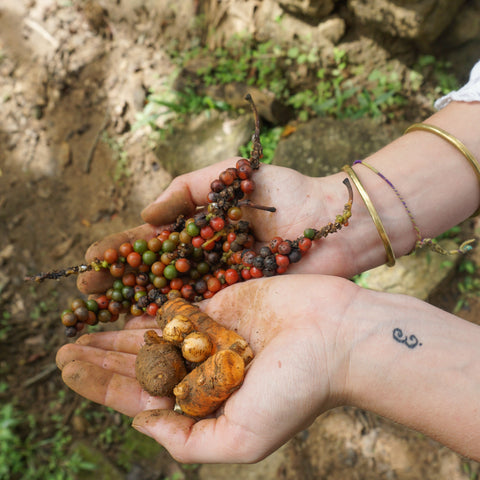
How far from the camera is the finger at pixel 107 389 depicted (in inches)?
124

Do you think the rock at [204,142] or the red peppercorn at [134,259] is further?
the rock at [204,142]

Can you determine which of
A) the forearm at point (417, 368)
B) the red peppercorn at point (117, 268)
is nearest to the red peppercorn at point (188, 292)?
the red peppercorn at point (117, 268)

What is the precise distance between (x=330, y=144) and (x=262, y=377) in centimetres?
367

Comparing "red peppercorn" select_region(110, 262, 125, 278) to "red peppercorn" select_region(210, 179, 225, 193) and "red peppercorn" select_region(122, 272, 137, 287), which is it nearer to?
"red peppercorn" select_region(122, 272, 137, 287)

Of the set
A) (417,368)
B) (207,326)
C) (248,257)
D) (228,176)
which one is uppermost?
(228,176)

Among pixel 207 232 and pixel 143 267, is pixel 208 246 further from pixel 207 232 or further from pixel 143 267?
pixel 143 267

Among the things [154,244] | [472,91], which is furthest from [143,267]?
[472,91]

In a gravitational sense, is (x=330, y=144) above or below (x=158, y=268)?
below

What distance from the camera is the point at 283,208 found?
3.68 m

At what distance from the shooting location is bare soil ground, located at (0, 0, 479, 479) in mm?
5273

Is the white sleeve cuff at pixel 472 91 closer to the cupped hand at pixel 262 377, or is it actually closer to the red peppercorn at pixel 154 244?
the cupped hand at pixel 262 377

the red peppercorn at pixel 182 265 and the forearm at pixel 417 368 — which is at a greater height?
the red peppercorn at pixel 182 265

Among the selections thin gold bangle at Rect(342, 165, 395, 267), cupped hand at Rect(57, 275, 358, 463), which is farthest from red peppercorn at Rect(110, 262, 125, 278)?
thin gold bangle at Rect(342, 165, 395, 267)

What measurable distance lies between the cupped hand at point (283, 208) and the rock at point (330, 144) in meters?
1.60
